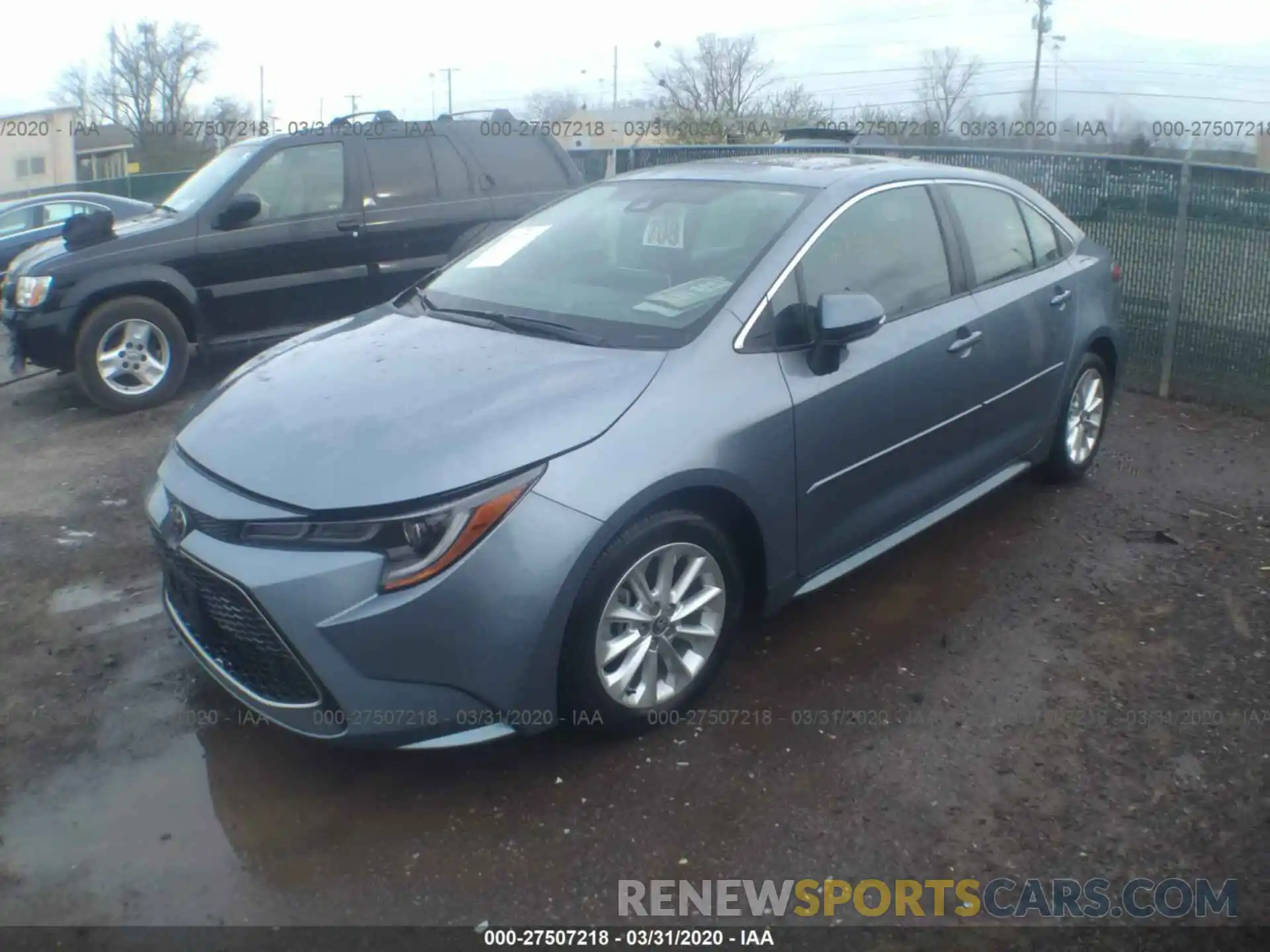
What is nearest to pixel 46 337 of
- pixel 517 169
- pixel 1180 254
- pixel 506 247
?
pixel 517 169

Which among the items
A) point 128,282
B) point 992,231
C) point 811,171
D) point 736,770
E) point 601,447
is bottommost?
point 736,770

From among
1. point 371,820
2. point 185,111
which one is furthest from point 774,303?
point 185,111

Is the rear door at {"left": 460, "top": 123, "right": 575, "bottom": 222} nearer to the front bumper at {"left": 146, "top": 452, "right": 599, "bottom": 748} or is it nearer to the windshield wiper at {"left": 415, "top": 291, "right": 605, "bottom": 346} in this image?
the windshield wiper at {"left": 415, "top": 291, "right": 605, "bottom": 346}

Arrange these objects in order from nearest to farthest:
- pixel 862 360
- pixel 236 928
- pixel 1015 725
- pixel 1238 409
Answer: pixel 236 928 < pixel 1015 725 < pixel 862 360 < pixel 1238 409

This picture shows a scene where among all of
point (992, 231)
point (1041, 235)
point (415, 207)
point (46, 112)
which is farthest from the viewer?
point (46, 112)

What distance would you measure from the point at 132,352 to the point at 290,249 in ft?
4.21

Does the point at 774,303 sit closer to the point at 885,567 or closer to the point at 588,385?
the point at 588,385

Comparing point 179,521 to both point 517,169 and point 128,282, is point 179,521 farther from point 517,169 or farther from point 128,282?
point 517,169

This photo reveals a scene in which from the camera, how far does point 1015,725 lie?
3830 millimetres

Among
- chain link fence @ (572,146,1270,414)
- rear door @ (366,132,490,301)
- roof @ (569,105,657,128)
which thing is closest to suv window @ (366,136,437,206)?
rear door @ (366,132,490,301)

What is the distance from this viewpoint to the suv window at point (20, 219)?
621 inches

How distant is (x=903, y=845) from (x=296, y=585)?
180 cm

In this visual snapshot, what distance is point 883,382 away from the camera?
424 cm

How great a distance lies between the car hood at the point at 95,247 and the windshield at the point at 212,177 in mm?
174
